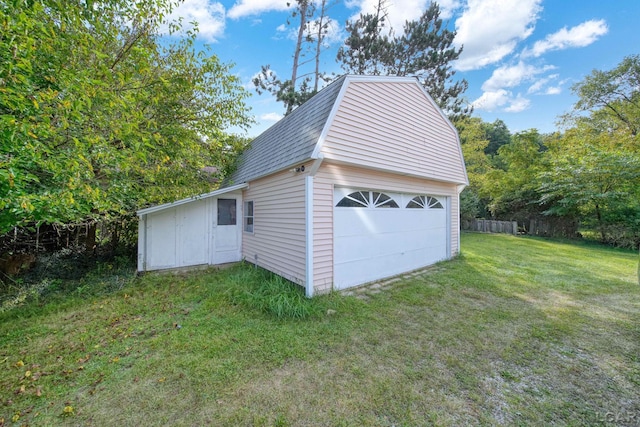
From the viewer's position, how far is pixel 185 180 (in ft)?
18.5

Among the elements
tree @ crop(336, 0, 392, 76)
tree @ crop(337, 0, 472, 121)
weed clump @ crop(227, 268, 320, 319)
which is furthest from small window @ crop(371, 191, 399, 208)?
tree @ crop(337, 0, 472, 121)

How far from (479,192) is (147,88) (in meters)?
19.8

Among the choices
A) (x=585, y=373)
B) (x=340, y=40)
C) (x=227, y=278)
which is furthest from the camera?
(x=340, y=40)

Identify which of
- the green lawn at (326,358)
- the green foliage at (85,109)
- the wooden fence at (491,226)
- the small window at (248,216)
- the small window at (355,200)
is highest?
the green foliage at (85,109)

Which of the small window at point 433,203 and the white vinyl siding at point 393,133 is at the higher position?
the white vinyl siding at point 393,133

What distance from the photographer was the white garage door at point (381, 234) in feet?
16.2

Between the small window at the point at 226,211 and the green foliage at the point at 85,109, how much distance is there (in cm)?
111

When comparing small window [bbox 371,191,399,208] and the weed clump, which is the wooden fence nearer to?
small window [bbox 371,191,399,208]

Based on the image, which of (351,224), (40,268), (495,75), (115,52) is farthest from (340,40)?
(40,268)

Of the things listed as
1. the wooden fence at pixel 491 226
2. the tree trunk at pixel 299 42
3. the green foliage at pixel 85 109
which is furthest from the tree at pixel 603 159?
the green foliage at pixel 85 109

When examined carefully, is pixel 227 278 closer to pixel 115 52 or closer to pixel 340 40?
pixel 115 52

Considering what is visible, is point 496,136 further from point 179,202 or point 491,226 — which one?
point 179,202

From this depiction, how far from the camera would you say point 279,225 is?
5.42 m

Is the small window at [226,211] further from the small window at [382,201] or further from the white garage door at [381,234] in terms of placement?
the small window at [382,201]
